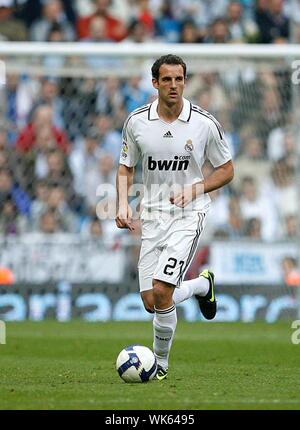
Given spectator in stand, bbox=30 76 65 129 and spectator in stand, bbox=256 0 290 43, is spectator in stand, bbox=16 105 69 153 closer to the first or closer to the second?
spectator in stand, bbox=30 76 65 129

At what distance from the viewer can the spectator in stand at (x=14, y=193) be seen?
17.0 meters

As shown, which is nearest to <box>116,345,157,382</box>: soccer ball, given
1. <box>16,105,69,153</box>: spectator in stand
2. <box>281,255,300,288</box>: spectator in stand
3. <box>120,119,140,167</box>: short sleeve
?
<box>120,119,140,167</box>: short sleeve

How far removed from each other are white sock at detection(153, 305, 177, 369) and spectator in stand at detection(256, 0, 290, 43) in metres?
11.9

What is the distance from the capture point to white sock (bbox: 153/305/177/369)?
31.3 feet

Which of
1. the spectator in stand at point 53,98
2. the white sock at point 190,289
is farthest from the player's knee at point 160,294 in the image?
the spectator in stand at point 53,98

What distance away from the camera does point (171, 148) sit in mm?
9734

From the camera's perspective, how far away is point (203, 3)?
21.1 meters

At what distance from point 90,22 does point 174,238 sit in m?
11.3

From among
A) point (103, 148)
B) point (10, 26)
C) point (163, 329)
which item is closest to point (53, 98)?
point (103, 148)

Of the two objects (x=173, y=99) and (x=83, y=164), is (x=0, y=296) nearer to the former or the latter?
(x=83, y=164)

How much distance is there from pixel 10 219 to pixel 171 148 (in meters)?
7.41

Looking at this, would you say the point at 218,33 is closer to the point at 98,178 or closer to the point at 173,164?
the point at 98,178

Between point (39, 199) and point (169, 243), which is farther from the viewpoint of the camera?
point (39, 199)

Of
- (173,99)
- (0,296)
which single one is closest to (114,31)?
(0,296)
